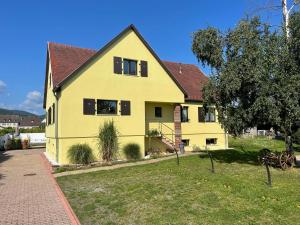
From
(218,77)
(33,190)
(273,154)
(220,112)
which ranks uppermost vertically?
(218,77)

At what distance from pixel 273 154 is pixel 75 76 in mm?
12474

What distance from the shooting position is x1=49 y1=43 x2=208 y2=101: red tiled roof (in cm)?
2159

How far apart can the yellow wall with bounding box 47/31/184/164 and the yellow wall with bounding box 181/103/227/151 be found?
8.75 feet

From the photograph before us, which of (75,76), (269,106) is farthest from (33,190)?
(269,106)

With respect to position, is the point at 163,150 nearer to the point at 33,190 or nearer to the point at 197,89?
the point at 197,89

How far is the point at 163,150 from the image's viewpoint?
2473 cm

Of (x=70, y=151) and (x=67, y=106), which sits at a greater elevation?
(x=67, y=106)

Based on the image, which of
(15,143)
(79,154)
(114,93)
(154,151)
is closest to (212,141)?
(154,151)

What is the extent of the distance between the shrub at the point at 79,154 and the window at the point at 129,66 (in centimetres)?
625

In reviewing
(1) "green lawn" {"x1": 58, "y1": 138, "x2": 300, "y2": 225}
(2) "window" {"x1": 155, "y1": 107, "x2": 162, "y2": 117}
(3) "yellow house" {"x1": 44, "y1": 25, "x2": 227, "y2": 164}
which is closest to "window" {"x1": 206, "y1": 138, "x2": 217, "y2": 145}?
(3) "yellow house" {"x1": 44, "y1": 25, "x2": 227, "y2": 164}

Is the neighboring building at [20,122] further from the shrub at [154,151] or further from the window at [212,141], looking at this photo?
the shrub at [154,151]

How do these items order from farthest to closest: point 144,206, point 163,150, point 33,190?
1. point 163,150
2. point 33,190
3. point 144,206

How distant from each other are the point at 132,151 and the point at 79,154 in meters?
3.86

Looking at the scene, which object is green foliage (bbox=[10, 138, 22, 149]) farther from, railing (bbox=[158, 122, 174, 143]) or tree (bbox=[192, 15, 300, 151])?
tree (bbox=[192, 15, 300, 151])
